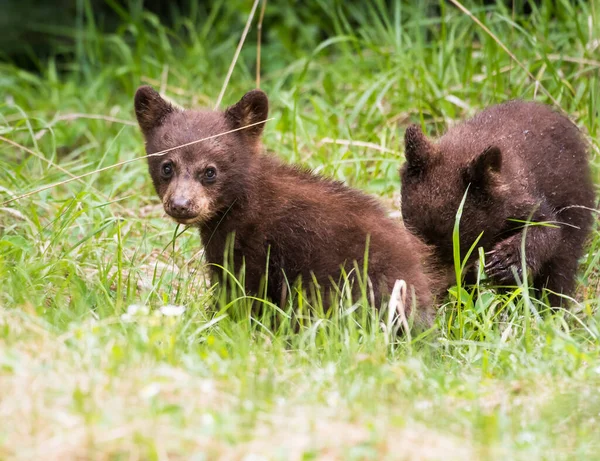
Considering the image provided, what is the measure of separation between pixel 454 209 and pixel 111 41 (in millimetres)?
5870

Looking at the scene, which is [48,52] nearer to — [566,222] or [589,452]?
[566,222]

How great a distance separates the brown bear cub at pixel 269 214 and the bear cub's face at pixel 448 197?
195 millimetres

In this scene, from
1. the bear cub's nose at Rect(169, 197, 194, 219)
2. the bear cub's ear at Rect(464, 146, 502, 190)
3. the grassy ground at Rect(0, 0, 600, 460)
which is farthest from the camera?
the bear cub's ear at Rect(464, 146, 502, 190)

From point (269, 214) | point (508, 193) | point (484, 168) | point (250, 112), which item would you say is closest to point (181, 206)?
point (269, 214)

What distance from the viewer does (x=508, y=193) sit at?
6.00 meters

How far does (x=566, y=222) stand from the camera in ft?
21.0

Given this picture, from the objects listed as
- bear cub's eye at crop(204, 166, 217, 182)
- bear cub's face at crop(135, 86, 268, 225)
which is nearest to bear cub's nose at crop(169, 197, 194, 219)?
bear cub's face at crop(135, 86, 268, 225)

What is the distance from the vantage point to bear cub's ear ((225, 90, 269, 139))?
5.93 meters

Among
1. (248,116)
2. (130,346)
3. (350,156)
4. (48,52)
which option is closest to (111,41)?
(48,52)

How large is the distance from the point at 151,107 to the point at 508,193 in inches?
90.0

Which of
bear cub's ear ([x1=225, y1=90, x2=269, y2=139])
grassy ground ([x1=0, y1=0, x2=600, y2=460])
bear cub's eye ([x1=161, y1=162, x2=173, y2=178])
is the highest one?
bear cub's ear ([x1=225, y1=90, x2=269, y2=139])

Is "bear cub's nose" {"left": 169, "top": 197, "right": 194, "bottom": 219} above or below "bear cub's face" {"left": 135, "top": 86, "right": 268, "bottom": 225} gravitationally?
below

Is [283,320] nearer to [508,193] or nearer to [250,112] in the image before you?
[250,112]

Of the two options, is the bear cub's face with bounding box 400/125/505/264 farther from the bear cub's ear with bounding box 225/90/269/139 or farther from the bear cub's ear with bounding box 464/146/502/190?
the bear cub's ear with bounding box 225/90/269/139
